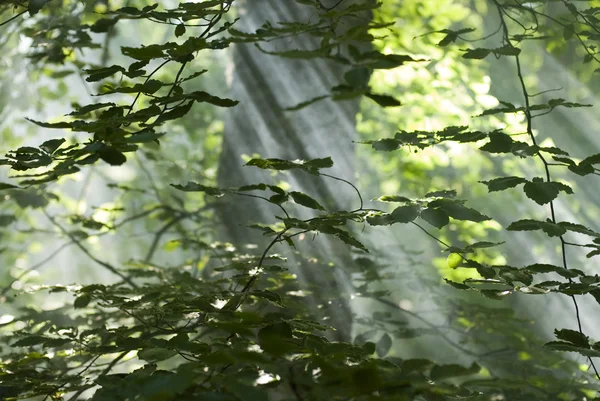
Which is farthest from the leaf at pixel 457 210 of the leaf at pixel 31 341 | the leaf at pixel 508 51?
the leaf at pixel 31 341

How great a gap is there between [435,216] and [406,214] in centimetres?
4

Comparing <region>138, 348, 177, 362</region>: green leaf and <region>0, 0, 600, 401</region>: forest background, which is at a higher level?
<region>0, 0, 600, 401</region>: forest background

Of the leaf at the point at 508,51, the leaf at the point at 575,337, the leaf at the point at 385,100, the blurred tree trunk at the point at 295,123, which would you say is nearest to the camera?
the leaf at the point at 385,100

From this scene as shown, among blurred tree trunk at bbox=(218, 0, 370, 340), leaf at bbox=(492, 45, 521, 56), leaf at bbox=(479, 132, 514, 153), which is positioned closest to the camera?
leaf at bbox=(479, 132, 514, 153)

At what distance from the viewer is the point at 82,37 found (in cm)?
109

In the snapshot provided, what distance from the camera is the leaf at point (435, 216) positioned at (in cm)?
67

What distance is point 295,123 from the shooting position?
1.58 m

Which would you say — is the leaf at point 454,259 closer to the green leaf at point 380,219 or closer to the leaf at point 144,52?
the green leaf at point 380,219

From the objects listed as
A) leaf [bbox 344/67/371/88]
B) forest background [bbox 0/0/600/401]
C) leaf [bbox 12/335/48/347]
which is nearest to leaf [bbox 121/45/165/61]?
forest background [bbox 0/0/600/401]

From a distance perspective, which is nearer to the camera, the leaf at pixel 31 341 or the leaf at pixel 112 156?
the leaf at pixel 112 156

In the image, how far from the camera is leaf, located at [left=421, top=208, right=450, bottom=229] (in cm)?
67

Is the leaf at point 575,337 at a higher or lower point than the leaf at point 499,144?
lower

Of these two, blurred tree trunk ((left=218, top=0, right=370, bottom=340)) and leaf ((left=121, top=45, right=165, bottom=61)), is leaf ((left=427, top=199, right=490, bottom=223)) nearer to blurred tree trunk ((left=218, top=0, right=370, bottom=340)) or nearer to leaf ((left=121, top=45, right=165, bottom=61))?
leaf ((left=121, top=45, right=165, bottom=61))

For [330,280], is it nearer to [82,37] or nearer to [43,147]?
[82,37]
